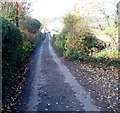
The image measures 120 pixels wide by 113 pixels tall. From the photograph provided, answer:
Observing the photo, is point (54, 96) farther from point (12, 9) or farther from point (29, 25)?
point (29, 25)

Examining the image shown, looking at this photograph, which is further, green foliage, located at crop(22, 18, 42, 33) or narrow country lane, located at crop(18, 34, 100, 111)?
green foliage, located at crop(22, 18, 42, 33)

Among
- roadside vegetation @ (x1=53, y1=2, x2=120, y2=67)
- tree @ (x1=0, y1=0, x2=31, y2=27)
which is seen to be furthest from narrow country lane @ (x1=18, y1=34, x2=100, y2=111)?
tree @ (x1=0, y1=0, x2=31, y2=27)

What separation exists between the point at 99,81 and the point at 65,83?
5.72ft

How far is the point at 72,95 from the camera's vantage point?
5887mm

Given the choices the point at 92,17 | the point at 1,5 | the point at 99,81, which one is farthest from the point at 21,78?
the point at 92,17

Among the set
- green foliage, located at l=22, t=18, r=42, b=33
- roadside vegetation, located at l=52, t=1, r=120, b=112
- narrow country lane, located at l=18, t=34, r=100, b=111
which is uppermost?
green foliage, located at l=22, t=18, r=42, b=33

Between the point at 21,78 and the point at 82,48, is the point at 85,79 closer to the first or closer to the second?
the point at 21,78

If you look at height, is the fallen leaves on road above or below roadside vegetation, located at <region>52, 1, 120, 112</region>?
below

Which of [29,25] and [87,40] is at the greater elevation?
[29,25]

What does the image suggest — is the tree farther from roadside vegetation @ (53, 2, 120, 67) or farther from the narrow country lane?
the narrow country lane

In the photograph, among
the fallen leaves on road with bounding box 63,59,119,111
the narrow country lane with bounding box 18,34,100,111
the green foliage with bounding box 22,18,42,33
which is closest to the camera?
the narrow country lane with bounding box 18,34,100,111

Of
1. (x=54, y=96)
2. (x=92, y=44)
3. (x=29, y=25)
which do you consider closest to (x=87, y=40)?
(x=92, y=44)

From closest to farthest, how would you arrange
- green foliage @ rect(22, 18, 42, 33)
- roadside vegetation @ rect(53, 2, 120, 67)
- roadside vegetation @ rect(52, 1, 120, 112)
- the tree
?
1. roadside vegetation @ rect(52, 1, 120, 112)
2. the tree
3. roadside vegetation @ rect(53, 2, 120, 67)
4. green foliage @ rect(22, 18, 42, 33)

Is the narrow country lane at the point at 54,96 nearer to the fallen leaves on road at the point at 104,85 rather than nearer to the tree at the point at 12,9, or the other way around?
the fallen leaves on road at the point at 104,85
